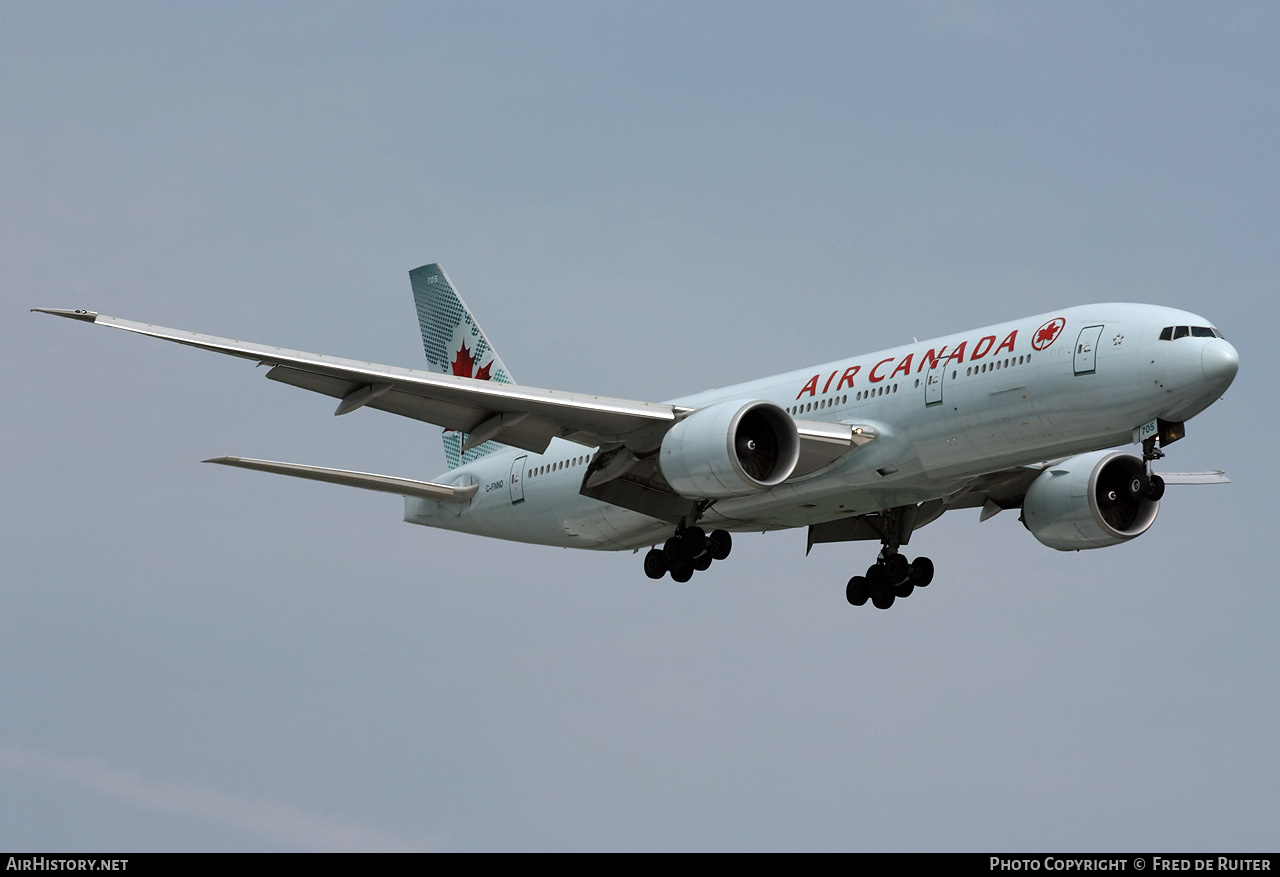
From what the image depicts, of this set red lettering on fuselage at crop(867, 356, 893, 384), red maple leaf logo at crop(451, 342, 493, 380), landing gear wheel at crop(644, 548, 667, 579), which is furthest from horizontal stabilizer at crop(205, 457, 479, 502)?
red lettering on fuselage at crop(867, 356, 893, 384)

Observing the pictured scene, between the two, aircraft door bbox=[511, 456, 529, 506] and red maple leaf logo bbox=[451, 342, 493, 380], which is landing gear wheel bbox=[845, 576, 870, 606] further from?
red maple leaf logo bbox=[451, 342, 493, 380]

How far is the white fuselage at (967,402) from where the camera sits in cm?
3084

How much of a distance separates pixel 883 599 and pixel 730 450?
789 centimetres

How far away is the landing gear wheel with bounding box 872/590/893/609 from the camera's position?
38.9m

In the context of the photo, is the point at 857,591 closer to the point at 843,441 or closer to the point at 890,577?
the point at 890,577

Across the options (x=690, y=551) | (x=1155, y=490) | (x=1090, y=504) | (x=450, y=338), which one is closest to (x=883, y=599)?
(x=1090, y=504)

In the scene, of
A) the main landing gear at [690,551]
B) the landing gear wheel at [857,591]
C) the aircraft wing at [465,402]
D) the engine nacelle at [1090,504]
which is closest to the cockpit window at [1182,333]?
the engine nacelle at [1090,504]

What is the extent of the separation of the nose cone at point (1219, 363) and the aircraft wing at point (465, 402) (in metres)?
9.75

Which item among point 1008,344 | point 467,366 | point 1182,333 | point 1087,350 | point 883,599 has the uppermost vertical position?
point 467,366

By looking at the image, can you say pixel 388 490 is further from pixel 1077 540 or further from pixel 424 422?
pixel 1077 540

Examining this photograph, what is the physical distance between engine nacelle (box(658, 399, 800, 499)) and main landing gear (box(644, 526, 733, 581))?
249 centimetres

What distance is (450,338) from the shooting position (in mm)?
45125

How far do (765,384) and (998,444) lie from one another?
19.6 feet
